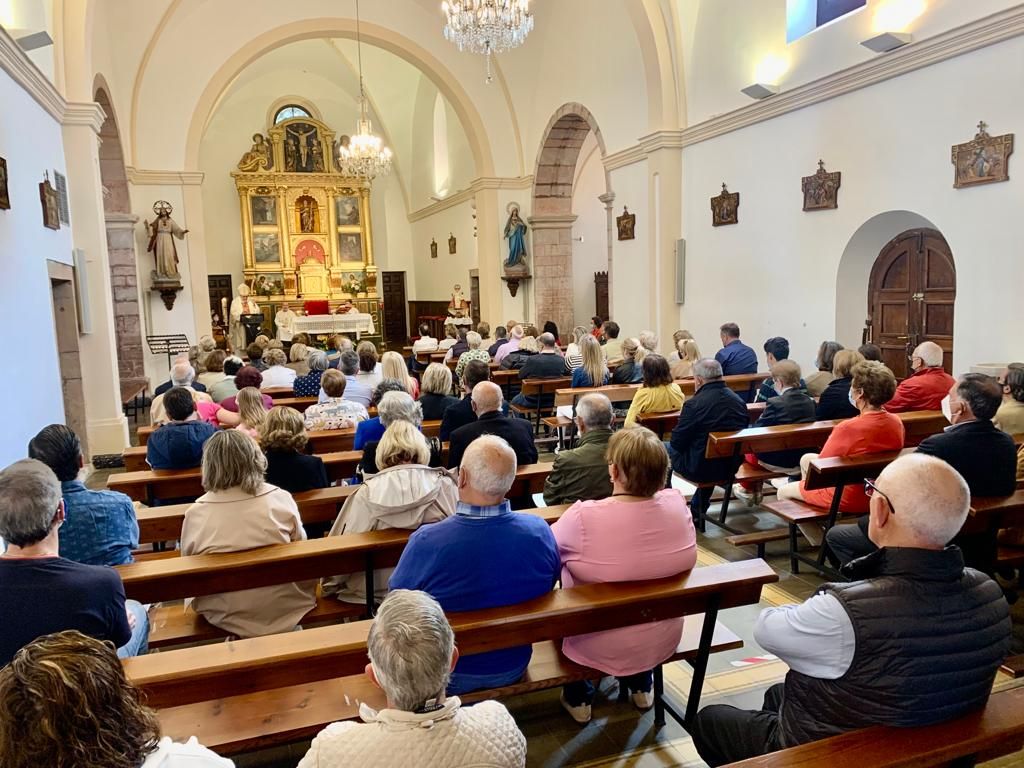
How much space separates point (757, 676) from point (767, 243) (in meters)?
6.81

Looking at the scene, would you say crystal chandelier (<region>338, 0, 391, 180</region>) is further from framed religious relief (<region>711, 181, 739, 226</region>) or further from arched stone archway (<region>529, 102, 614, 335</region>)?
framed religious relief (<region>711, 181, 739, 226</region>)

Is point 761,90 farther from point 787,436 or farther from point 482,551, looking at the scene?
point 482,551

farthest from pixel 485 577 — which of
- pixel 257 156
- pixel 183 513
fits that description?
pixel 257 156

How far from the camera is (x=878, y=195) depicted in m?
7.21

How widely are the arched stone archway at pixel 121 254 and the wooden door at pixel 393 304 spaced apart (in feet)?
34.4

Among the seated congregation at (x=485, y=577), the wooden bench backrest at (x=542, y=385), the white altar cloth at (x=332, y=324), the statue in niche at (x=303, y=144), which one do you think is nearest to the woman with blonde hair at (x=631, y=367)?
the wooden bench backrest at (x=542, y=385)

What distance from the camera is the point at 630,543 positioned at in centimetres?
243

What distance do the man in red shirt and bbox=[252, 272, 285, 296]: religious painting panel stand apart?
17.5 metres

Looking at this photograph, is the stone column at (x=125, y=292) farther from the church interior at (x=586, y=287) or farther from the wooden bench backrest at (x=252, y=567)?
the wooden bench backrest at (x=252, y=567)

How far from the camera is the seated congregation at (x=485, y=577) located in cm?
133

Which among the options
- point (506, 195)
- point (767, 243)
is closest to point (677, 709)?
point (767, 243)

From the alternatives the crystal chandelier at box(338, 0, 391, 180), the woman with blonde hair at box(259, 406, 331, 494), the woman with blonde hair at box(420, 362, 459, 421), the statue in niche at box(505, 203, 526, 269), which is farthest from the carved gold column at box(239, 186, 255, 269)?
the woman with blonde hair at box(259, 406, 331, 494)

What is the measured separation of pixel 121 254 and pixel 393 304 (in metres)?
10.8

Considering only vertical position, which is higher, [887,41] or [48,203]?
[887,41]
